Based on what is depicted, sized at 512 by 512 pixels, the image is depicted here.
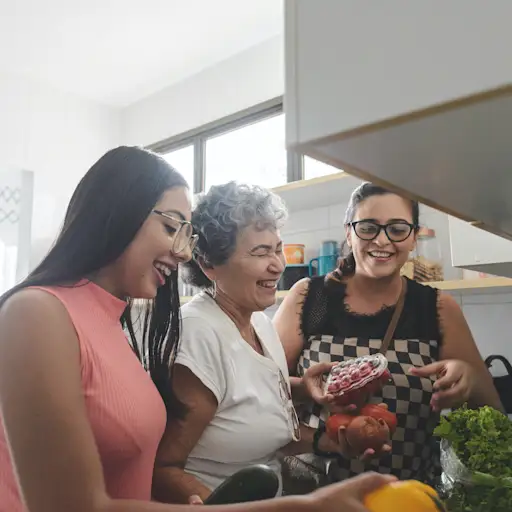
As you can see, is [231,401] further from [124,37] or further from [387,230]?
[124,37]

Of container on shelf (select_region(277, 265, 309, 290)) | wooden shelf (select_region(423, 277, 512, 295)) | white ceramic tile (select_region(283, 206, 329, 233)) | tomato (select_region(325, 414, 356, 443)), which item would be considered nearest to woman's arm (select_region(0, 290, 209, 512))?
tomato (select_region(325, 414, 356, 443))

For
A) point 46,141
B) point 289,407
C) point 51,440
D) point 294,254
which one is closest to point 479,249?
point 289,407

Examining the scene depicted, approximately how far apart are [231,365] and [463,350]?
0.51m

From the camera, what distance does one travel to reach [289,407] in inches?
44.8

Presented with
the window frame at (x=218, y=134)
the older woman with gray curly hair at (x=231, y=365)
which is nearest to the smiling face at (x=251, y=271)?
the older woman with gray curly hair at (x=231, y=365)

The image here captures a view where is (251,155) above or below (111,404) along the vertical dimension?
above

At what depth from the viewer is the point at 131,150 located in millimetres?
935

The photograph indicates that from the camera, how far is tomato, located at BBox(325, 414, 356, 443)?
1001 mm

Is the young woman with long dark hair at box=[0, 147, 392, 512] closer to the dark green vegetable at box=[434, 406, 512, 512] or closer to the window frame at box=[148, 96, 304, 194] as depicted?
the dark green vegetable at box=[434, 406, 512, 512]

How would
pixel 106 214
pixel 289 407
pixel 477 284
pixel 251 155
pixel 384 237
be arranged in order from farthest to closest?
pixel 251 155
pixel 477 284
pixel 384 237
pixel 289 407
pixel 106 214

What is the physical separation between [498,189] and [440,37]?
26cm

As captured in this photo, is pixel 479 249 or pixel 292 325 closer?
pixel 479 249

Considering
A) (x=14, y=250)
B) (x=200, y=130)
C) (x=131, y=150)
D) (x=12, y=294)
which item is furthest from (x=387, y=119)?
(x=14, y=250)

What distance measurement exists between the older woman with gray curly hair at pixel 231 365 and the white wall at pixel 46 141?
6.56ft
